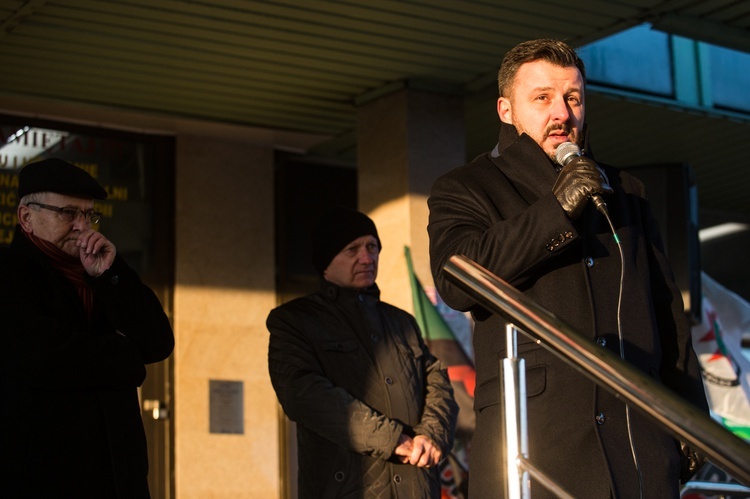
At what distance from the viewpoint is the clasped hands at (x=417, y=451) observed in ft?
15.6

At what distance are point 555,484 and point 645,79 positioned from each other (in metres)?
7.07

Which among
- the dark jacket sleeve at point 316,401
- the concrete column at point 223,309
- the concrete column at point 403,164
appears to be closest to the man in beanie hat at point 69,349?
the dark jacket sleeve at point 316,401

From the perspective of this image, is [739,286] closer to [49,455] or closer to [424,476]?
[424,476]

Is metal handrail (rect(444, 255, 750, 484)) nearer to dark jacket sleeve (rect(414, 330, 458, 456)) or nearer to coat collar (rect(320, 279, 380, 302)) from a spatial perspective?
dark jacket sleeve (rect(414, 330, 458, 456))

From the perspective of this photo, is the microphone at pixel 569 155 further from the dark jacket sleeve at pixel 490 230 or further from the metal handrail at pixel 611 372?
the metal handrail at pixel 611 372

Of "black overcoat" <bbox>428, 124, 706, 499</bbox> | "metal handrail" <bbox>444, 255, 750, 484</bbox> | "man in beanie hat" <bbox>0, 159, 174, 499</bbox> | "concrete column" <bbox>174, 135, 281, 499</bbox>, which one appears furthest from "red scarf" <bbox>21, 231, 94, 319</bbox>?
"concrete column" <bbox>174, 135, 281, 499</bbox>

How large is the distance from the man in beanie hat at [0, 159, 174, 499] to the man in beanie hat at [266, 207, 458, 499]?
1004 millimetres

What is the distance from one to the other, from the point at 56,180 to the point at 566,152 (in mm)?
1914

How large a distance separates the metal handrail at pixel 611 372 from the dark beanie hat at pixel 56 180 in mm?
1854

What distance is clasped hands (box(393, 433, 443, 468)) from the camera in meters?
4.75

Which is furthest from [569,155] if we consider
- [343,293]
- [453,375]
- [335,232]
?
[453,375]

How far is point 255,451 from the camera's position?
9.41 m

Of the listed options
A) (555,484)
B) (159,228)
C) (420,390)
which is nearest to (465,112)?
(159,228)

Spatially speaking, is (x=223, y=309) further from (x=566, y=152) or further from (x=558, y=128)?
(x=566, y=152)
